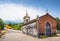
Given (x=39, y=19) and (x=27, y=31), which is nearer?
(x=39, y=19)

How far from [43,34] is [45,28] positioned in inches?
13.8

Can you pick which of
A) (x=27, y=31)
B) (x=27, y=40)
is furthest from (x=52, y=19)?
(x=27, y=40)

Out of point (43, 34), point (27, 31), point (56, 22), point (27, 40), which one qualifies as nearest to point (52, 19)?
point (56, 22)

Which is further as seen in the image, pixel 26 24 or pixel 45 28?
pixel 26 24

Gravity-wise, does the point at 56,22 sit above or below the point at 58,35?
above

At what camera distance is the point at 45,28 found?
9.20 meters

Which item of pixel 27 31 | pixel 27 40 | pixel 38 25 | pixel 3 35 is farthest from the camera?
pixel 27 31

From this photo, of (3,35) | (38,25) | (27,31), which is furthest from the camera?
(27,31)

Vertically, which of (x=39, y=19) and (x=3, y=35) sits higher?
(x=39, y=19)

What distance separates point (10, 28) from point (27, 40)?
816 mm

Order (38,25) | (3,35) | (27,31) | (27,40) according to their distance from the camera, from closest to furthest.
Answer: (27,40)
(3,35)
(38,25)
(27,31)

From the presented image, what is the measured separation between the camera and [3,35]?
8.48m

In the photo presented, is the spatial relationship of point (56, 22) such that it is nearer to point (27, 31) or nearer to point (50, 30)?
point (50, 30)

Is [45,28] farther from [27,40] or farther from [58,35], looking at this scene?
[27,40]
